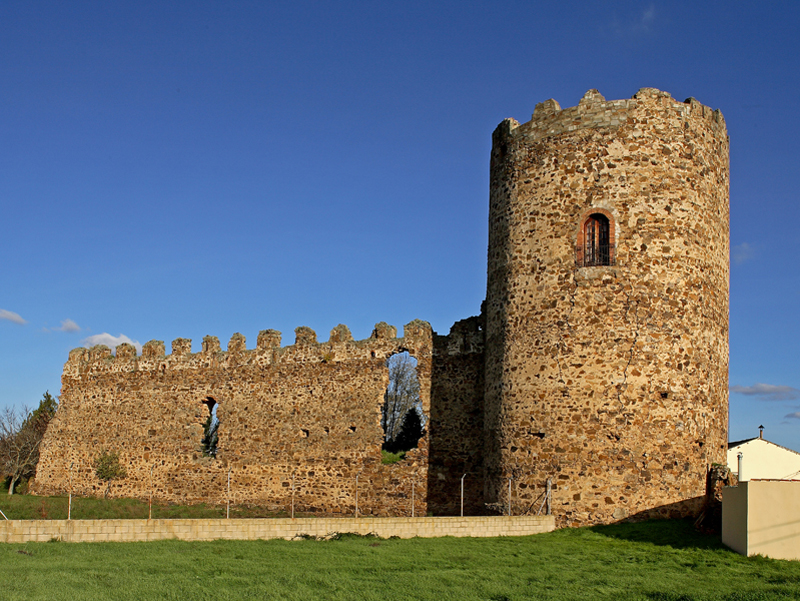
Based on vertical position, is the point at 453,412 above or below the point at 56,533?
above

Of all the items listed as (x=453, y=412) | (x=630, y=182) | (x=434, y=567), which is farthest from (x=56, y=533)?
(x=630, y=182)

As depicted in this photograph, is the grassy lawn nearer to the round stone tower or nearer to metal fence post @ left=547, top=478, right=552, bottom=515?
metal fence post @ left=547, top=478, right=552, bottom=515

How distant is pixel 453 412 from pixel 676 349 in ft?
19.4

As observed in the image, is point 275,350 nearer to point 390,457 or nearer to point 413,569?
point 390,457

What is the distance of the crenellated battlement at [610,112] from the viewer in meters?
16.5

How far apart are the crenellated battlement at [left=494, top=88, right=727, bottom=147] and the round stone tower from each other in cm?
3

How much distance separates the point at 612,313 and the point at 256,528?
7811 millimetres

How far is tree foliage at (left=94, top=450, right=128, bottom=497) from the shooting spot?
81.9ft

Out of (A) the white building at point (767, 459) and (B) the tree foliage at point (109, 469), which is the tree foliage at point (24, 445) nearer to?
(B) the tree foliage at point (109, 469)

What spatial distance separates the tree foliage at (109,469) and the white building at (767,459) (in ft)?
70.1

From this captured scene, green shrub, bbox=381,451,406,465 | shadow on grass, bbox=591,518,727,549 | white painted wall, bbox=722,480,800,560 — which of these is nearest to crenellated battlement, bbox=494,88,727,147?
white painted wall, bbox=722,480,800,560

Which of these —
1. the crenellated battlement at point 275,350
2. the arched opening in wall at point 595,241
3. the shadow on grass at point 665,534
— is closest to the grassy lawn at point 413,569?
the shadow on grass at point 665,534

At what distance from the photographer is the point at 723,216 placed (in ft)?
56.6

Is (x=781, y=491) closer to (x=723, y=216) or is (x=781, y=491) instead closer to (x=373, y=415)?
(x=723, y=216)
